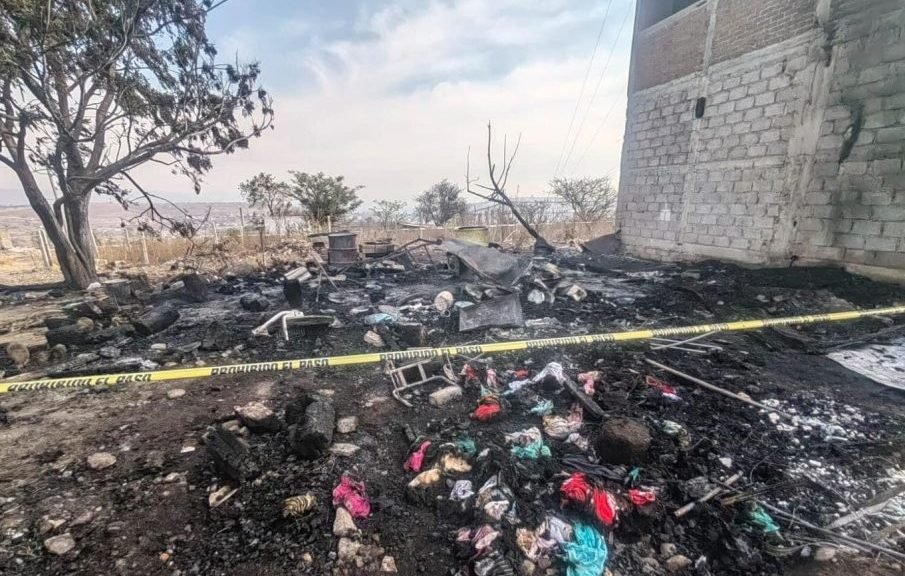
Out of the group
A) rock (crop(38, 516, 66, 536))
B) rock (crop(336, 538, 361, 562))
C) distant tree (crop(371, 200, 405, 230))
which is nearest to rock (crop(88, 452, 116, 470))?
rock (crop(38, 516, 66, 536))

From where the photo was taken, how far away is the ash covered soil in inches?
64.7

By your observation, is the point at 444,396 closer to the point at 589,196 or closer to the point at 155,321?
the point at 155,321

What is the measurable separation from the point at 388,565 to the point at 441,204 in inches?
863

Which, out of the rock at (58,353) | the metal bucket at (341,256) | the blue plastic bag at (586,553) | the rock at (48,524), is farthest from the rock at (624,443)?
the metal bucket at (341,256)

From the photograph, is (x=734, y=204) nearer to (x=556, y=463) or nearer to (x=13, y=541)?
(x=556, y=463)

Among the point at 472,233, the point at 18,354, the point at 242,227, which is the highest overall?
the point at 242,227

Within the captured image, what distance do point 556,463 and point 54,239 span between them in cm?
1154

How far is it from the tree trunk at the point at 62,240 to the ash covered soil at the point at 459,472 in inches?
264

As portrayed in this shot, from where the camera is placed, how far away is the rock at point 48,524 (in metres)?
1.78

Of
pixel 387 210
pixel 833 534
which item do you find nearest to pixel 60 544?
pixel 833 534

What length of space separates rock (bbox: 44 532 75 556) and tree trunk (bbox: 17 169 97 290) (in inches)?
379

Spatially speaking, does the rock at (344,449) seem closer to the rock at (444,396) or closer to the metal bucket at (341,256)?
the rock at (444,396)

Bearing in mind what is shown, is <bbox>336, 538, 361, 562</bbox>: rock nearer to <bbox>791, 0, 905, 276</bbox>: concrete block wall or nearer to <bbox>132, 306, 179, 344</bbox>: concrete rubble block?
<bbox>132, 306, 179, 344</bbox>: concrete rubble block

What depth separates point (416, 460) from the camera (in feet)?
7.30
